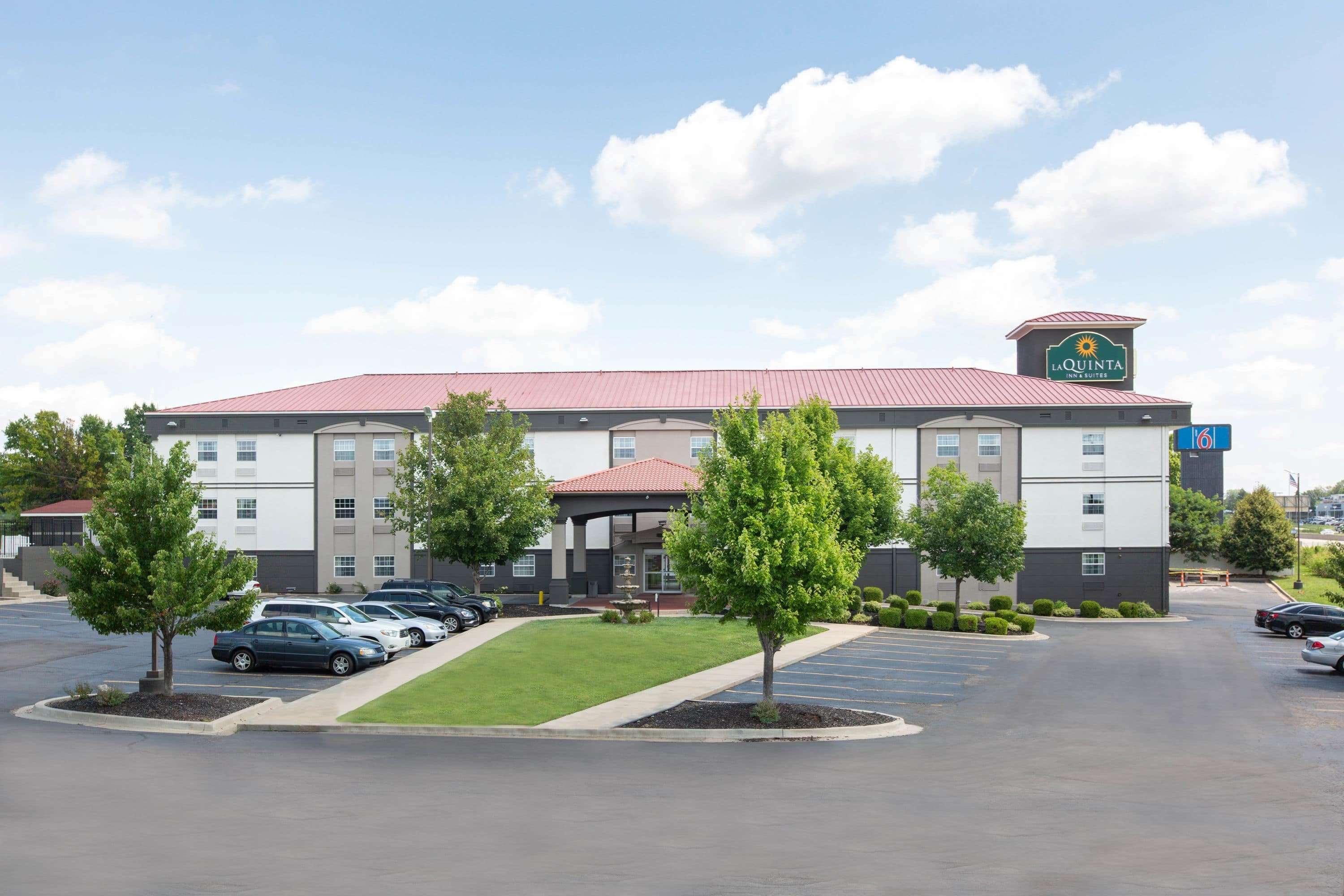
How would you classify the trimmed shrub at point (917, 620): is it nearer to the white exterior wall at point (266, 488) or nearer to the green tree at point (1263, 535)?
the white exterior wall at point (266, 488)

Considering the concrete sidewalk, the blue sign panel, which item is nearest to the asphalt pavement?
the concrete sidewalk

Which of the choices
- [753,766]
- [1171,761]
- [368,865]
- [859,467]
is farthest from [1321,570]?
[368,865]

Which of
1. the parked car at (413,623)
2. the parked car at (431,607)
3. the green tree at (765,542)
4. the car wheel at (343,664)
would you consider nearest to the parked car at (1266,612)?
the green tree at (765,542)

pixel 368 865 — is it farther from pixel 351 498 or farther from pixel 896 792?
pixel 351 498

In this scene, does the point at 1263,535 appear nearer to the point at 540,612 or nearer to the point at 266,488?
the point at 540,612

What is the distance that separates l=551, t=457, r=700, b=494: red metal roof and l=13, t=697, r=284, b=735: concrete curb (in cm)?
2634

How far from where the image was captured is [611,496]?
4744cm

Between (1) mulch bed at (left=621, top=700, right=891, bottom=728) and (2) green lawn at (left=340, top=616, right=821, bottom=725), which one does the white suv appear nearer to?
(2) green lawn at (left=340, top=616, right=821, bottom=725)

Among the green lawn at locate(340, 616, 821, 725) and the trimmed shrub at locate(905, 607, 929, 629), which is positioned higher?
the green lawn at locate(340, 616, 821, 725)

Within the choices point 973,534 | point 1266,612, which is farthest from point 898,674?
point 1266,612

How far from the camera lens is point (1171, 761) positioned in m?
17.5

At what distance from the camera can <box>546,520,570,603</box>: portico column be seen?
151 ft

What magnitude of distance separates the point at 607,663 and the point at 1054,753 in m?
13.0

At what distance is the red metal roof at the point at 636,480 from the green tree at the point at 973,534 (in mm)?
10461
